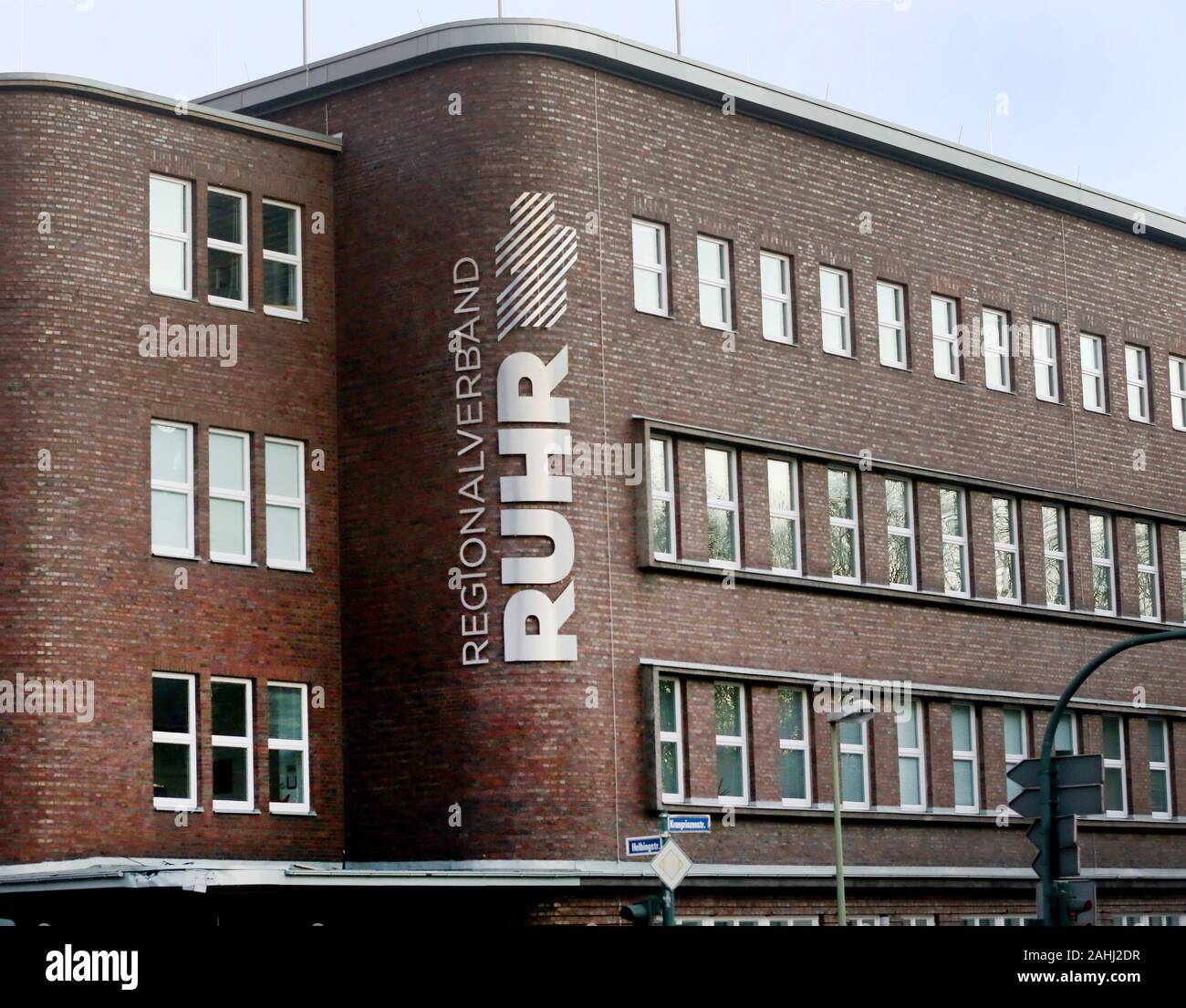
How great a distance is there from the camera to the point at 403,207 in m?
34.2

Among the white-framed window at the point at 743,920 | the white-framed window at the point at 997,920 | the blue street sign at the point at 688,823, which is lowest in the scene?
the white-framed window at the point at 997,920

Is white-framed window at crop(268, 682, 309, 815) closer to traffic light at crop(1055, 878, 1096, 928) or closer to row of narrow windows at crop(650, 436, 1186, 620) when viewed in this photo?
row of narrow windows at crop(650, 436, 1186, 620)

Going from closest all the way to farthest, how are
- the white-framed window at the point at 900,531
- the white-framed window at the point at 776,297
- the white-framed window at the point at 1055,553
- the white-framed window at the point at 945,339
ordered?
the white-framed window at the point at 776,297
the white-framed window at the point at 900,531
the white-framed window at the point at 945,339
the white-framed window at the point at 1055,553

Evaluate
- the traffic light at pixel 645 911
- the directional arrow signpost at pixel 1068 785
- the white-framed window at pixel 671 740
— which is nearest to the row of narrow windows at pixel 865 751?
the white-framed window at pixel 671 740

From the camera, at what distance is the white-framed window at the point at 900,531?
37.9 m

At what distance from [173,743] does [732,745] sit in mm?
8318

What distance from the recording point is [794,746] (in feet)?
117

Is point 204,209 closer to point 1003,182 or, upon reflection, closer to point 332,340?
point 332,340

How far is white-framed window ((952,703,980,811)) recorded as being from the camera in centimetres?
3825

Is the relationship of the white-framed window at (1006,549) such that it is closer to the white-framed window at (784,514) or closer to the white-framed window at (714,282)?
the white-framed window at (784,514)

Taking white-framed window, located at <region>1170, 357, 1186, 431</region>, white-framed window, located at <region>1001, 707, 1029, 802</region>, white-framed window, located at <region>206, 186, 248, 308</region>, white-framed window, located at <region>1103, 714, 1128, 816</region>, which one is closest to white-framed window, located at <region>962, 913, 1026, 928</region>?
white-framed window, located at <region>1001, 707, 1029, 802</region>

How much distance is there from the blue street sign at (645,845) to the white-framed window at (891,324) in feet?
37.6

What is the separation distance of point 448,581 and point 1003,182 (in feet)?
45.7

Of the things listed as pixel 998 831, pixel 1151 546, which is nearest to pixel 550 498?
pixel 998 831
